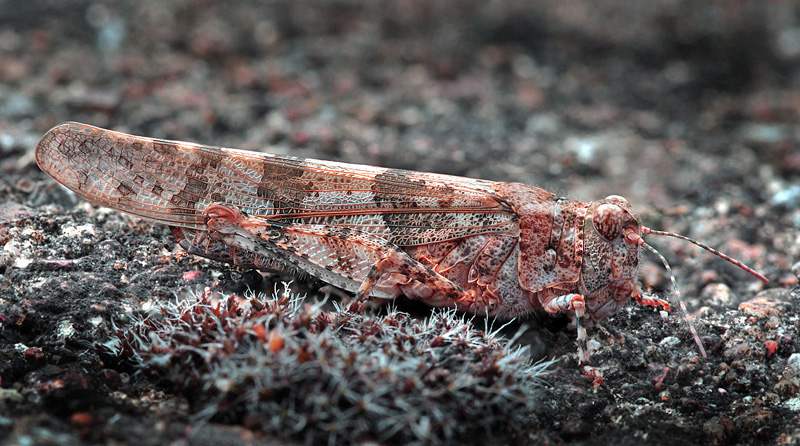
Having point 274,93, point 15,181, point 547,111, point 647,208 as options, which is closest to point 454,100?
point 547,111

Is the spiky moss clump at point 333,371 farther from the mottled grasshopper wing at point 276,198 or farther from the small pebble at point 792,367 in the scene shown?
the small pebble at point 792,367

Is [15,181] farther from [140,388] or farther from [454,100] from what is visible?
[454,100]

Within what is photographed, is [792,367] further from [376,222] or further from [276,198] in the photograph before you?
[276,198]

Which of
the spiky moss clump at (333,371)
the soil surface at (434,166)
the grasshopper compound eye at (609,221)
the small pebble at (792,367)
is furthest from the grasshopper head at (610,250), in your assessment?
the small pebble at (792,367)

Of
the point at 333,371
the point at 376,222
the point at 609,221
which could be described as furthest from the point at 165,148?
the point at 609,221

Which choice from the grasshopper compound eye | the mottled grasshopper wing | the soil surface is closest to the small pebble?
the soil surface

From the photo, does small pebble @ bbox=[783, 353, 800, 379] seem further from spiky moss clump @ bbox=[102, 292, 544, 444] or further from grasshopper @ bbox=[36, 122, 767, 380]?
spiky moss clump @ bbox=[102, 292, 544, 444]
